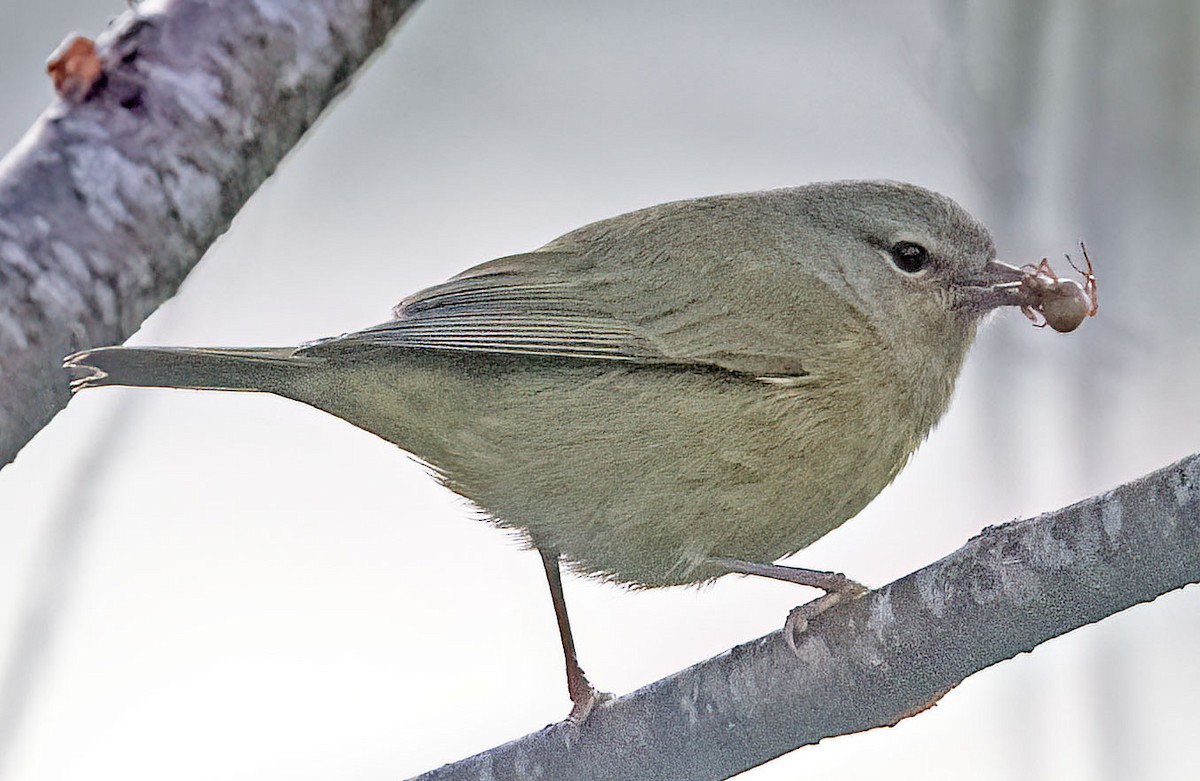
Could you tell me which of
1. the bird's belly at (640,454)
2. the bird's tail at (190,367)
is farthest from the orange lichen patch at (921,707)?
the bird's tail at (190,367)

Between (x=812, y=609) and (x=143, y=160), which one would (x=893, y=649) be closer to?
(x=812, y=609)

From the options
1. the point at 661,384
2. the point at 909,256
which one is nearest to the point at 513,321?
the point at 661,384

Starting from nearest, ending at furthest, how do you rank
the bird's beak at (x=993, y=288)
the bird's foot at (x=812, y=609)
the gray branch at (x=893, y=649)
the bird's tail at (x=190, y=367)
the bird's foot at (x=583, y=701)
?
the gray branch at (x=893, y=649), the bird's foot at (x=812, y=609), the bird's tail at (x=190, y=367), the bird's foot at (x=583, y=701), the bird's beak at (x=993, y=288)

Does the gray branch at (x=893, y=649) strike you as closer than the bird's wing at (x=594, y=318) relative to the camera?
Yes

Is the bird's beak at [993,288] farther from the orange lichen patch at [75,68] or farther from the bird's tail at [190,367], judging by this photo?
the orange lichen patch at [75,68]

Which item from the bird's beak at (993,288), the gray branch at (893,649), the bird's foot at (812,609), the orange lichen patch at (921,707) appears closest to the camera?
the gray branch at (893,649)

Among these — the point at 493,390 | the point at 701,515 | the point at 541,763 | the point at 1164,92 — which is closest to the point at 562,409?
the point at 493,390
